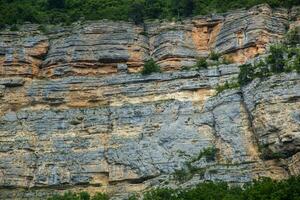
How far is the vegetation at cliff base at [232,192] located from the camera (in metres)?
34.4

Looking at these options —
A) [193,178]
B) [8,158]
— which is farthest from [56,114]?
[193,178]

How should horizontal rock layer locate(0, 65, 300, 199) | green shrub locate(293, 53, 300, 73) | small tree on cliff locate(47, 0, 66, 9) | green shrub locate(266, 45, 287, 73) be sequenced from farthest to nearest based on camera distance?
small tree on cliff locate(47, 0, 66, 9)
green shrub locate(266, 45, 287, 73)
green shrub locate(293, 53, 300, 73)
horizontal rock layer locate(0, 65, 300, 199)

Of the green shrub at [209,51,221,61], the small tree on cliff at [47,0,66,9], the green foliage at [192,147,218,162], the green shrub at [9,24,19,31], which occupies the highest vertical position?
the small tree on cliff at [47,0,66,9]

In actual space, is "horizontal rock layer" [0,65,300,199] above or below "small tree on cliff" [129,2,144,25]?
below

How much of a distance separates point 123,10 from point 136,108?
44.0ft

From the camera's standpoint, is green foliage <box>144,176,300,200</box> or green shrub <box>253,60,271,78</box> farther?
green shrub <box>253,60,271,78</box>

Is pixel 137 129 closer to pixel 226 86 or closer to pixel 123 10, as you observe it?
pixel 226 86

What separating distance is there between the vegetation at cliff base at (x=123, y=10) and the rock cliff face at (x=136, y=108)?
72.9 inches

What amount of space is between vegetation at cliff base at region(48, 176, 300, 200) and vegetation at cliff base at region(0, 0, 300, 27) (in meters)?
19.0

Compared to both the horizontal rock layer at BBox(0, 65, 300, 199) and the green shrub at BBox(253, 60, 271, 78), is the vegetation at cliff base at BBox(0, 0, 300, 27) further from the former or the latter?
the green shrub at BBox(253, 60, 271, 78)

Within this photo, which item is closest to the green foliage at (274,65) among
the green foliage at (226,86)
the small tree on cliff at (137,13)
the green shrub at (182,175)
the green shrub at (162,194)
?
the green foliage at (226,86)

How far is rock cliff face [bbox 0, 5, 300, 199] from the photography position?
3997cm

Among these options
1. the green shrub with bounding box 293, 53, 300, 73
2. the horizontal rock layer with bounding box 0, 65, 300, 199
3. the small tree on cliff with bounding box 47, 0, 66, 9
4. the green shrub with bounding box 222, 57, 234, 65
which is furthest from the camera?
the small tree on cliff with bounding box 47, 0, 66, 9

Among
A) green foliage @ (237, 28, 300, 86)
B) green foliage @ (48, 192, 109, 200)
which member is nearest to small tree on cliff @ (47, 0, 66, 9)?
green foliage @ (237, 28, 300, 86)
